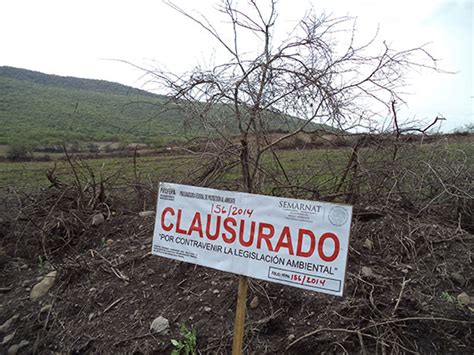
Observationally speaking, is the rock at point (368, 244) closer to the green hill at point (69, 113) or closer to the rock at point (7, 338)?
the green hill at point (69, 113)

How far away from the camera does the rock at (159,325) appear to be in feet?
9.11

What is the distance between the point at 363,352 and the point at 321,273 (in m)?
0.89

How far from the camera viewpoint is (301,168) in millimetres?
4508

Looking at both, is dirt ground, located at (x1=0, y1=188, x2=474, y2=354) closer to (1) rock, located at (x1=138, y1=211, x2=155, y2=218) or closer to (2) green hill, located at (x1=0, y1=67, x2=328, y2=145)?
(1) rock, located at (x1=138, y1=211, x2=155, y2=218)

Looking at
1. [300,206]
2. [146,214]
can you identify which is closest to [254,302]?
[300,206]

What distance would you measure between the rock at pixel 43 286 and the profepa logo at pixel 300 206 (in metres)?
2.59

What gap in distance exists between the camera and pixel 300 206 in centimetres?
196

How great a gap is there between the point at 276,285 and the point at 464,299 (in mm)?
1359

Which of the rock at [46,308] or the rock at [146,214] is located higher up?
the rock at [146,214]

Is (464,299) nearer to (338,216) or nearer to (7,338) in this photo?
(338,216)

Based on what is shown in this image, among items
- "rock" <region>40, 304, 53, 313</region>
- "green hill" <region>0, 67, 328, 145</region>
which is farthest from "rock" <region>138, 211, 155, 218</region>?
"rock" <region>40, 304, 53, 313</region>

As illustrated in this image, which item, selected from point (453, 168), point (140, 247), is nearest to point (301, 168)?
point (453, 168)

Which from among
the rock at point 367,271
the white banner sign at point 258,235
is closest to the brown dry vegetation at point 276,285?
the rock at point 367,271

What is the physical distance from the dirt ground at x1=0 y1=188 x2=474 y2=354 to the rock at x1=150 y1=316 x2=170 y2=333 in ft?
0.11
